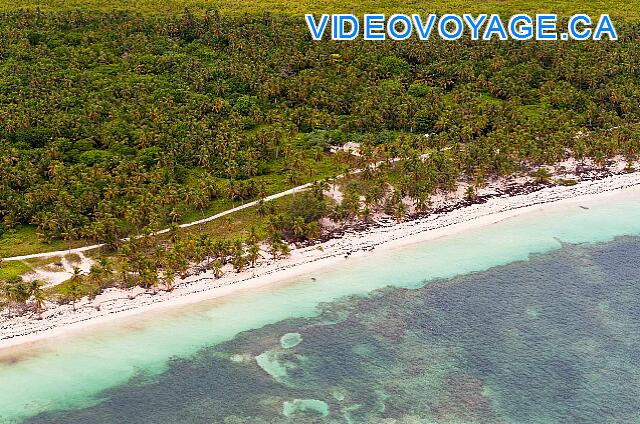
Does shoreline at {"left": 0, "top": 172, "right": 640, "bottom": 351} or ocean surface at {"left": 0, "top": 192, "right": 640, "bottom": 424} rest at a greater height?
shoreline at {"left": 0, "top": 172, "right": 640, "bottom": 351}

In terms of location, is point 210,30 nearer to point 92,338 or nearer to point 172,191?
point 172,191

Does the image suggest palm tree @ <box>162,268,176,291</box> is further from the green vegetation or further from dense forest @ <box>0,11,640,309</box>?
the green vegetation

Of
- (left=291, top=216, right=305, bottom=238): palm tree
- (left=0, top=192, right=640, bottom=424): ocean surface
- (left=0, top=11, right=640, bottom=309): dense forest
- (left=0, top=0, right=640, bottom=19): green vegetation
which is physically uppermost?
(left=0, top=0, right=640, bottom=19): green vegetation

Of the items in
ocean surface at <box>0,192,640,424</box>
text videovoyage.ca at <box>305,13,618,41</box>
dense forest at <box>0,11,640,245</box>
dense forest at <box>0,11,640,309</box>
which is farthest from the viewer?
text videovoyage.ca at <box>305,13,618,41</box>

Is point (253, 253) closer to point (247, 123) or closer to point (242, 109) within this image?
point (247, 123)

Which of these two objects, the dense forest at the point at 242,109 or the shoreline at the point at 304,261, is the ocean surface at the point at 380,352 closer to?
the shoreline at the point at 304,261

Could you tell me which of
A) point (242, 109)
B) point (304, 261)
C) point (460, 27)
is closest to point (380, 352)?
point (304, 261)

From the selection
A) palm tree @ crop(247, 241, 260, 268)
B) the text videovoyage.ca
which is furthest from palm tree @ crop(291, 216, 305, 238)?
the text videovoyage.ca
